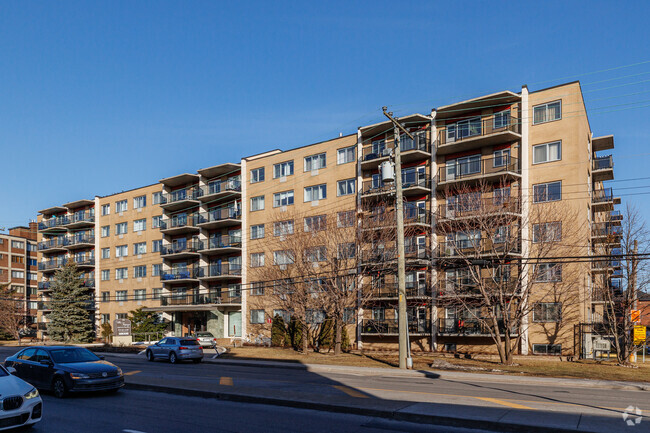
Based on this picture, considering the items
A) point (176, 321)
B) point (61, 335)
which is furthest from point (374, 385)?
point (61, 335)

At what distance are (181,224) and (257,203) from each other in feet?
34.4

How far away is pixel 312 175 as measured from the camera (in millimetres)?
49344

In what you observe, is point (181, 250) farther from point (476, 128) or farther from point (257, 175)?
point (476, 128)

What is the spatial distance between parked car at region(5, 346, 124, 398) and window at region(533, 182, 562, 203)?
28.2 meters

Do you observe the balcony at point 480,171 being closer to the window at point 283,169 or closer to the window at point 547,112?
the window at point 547,112

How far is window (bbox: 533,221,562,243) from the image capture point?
104 ft

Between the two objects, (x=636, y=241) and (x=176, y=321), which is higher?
(x=636, y=241)

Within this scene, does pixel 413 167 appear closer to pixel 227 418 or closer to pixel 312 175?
pixel 312 175

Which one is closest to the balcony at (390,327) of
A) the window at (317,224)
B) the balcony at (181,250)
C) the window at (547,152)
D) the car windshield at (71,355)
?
the window at (317,224)

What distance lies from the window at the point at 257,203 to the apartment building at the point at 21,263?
55.9 m

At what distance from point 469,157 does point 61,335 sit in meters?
50.7

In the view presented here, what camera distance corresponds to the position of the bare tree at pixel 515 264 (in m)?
30.8

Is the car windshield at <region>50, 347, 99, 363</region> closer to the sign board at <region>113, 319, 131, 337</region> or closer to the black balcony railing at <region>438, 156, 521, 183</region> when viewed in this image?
the black balcony railing at <region>438, 156, 521, 183</region>

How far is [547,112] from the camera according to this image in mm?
37438
